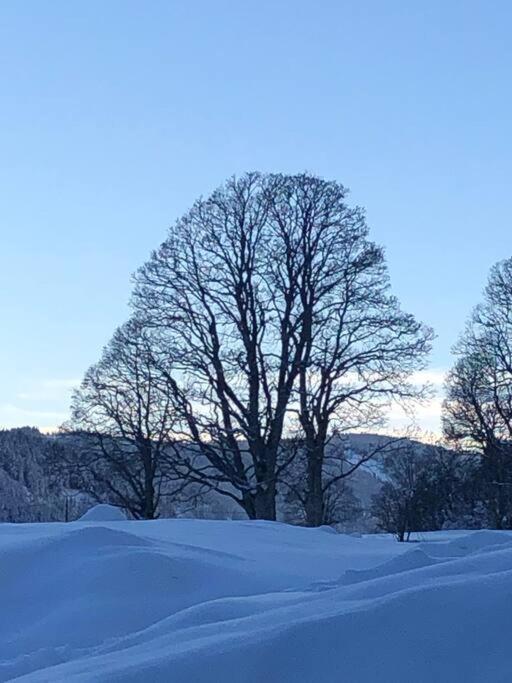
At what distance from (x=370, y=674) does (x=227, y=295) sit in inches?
669

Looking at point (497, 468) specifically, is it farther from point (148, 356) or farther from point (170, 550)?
point (170, 550)

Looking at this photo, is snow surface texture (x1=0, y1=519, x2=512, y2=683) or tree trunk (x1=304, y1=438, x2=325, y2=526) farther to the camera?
tree trunk (x1=304, y1=438, x2=325, y2=526)

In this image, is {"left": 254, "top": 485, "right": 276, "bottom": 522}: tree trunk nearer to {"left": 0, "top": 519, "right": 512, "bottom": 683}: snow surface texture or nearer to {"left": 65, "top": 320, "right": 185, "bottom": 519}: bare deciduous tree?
{"left": 65, "top": 320, "right": 185, "bottom": 519}: bare deciduous tree

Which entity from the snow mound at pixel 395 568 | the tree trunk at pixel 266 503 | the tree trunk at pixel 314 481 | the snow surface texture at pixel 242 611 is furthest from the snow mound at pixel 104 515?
the tree trunk at pixel 314 481

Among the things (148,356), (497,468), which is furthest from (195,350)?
(497,468)

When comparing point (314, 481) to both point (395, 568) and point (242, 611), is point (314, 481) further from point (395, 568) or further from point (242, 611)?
point (242, 611)

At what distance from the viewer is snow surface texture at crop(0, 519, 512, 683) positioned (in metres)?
2.82

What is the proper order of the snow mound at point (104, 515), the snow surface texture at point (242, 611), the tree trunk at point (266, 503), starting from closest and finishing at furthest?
the snow surface texture at point (242, 611), the snow mound at point (104, 515), the tree trunk at point (266, 503)

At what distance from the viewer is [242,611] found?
424cm

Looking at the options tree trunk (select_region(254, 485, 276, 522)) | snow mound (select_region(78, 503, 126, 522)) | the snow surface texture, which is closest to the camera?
the snow surface texture

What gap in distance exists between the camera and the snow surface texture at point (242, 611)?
2.82m

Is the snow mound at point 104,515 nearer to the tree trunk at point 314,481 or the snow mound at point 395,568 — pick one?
the snow mound at point 395,568

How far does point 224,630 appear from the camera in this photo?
11.7 feet

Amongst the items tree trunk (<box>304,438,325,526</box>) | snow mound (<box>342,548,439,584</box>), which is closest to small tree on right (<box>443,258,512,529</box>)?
tree trunk (<box>304,438,325,526</box>)
